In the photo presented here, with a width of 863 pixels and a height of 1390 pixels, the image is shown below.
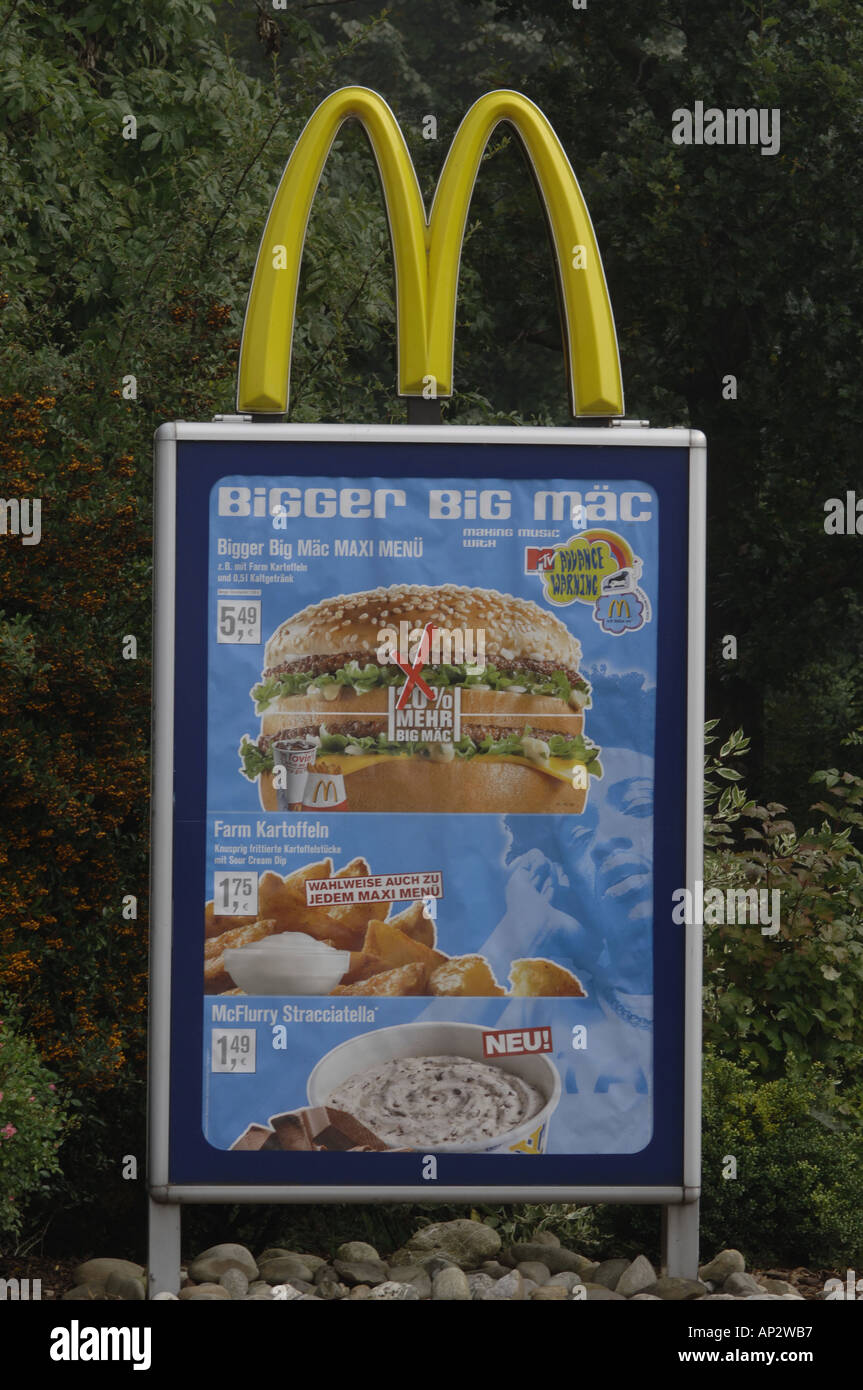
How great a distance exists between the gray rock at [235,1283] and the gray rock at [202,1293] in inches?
1.7

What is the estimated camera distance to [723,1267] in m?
5.17

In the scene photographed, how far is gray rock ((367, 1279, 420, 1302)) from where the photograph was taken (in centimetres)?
488

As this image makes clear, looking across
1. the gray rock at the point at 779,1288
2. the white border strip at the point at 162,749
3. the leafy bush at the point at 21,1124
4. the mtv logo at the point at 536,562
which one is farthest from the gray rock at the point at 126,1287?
the mtv logo at the point at 536,562

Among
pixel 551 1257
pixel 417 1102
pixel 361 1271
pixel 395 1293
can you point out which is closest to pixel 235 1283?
pixel 361 1271

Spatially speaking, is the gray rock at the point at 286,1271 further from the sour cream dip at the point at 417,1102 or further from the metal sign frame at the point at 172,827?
the sour cream dip at the point at 417,1102

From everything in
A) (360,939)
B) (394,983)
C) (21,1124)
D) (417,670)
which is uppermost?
(417,670)

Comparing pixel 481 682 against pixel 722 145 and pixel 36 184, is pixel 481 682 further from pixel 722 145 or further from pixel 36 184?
pixel 722 145

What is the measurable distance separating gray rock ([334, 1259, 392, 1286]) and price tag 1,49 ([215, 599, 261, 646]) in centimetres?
216

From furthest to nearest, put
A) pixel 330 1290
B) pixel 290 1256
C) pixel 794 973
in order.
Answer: pixel 794 973, pixel 290 1256, pixel 330 1290

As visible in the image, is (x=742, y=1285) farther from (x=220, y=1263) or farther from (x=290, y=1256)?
(x=220, y=1263)

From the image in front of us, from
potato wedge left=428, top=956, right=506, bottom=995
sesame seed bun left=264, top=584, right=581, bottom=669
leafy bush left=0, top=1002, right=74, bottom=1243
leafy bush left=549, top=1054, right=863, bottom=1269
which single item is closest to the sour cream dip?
potato wedge left=428, top=956, right=506, bottom=995

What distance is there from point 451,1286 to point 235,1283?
28.3 inches

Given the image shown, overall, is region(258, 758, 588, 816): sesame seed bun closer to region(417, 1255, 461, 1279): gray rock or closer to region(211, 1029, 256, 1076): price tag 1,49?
region(211, 1029, 256, 1076): price tag 1,49

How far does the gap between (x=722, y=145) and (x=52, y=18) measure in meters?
6.31
